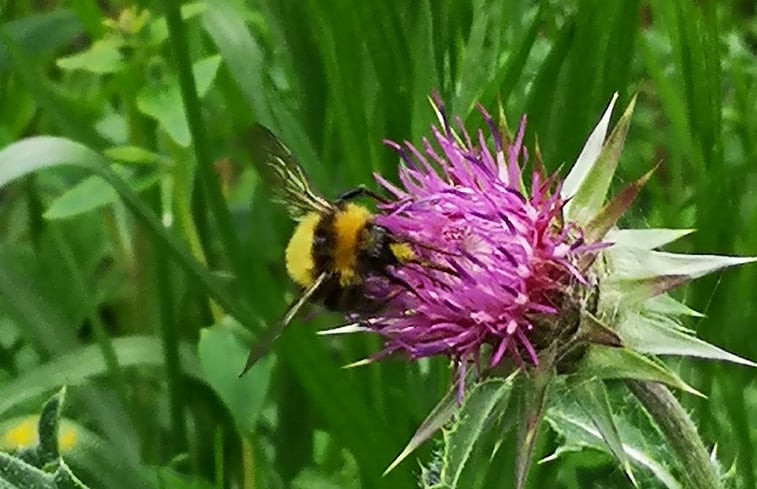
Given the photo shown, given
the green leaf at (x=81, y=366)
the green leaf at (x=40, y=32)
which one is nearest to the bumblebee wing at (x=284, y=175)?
the green leaf at (x=81, y=366)

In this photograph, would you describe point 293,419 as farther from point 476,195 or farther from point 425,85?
point 476,195

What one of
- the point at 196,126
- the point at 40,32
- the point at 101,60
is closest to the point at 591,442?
the point at 196,126

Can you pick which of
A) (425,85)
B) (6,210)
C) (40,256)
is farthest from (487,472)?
(6,210)

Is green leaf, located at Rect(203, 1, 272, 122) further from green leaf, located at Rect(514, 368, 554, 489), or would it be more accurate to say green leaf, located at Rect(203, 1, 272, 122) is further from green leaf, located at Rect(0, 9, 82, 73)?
green leaf, located at Rect(514, 368, 554, 489)

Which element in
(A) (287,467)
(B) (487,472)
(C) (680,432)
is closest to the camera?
(C) (680,432)

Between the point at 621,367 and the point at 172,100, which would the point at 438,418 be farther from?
the point at 172,100

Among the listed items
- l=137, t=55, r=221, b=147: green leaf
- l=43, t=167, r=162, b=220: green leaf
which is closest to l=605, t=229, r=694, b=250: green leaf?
l=137, t=55, r=221, b=147: green leaf

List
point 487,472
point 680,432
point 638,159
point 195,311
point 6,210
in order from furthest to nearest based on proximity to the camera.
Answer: point 6,210 → point 638,159 → point 195,311 → point 487,472 → point 680,432
